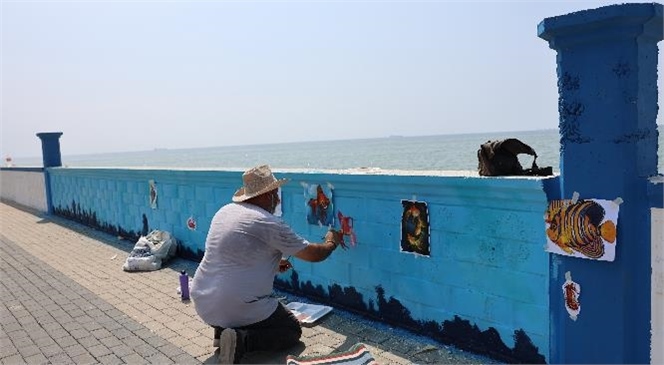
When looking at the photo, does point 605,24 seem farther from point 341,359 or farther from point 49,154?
point 49,154

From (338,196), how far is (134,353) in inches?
92.3

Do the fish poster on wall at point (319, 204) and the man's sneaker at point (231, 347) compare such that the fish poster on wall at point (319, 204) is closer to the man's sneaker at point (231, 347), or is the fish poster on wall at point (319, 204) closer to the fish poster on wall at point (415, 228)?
the fish poster on wall at point (415, 228)

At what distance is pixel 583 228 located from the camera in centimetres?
326

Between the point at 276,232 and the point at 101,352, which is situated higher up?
the point at 276,232

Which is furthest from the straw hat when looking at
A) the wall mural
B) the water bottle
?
the wall mural

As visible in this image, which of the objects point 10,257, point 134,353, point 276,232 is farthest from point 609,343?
point 10,257

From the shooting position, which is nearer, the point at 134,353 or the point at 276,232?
the point at 276,232

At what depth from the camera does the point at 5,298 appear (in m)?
6.64

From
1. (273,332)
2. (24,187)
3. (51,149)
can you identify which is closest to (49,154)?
(51,149)

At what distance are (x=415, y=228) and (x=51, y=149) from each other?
45.1 feet

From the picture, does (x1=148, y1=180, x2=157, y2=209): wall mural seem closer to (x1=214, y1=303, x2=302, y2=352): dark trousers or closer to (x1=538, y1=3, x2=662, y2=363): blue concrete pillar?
(x1=214, y1=303, x2=302, y2=352): dark trousers

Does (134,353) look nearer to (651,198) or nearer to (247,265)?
(247,265)

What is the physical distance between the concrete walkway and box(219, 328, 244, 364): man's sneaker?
0.16 metres

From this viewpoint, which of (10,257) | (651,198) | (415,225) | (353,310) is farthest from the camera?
(10,257)
